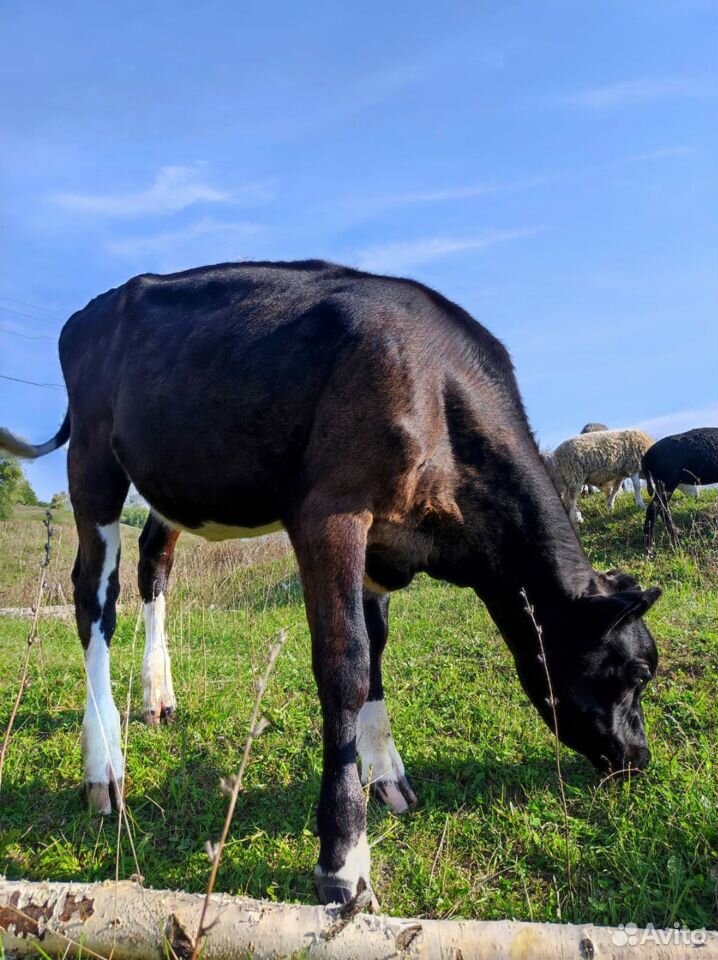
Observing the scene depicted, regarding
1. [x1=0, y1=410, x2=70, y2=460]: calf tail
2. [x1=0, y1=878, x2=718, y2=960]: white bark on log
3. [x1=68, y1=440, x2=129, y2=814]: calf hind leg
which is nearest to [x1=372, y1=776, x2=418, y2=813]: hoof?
[x1=68, y1=440, x2=129, y2=814]: calf hind leg

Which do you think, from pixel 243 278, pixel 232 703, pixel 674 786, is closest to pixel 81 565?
pixel 232 703

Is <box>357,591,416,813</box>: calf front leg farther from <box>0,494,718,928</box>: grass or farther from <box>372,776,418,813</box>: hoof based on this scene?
<box>0,494,718,928</box>: grass

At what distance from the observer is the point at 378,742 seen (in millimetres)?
4160

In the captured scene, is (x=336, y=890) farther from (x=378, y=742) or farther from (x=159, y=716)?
(x=159, y=716)

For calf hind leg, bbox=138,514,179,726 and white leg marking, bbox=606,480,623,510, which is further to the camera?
white leg marking, bbox=606,480,623,510

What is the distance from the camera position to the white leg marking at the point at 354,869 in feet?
9.53

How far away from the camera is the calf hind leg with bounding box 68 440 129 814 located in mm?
4262

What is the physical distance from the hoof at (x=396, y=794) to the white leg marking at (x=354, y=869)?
985mm

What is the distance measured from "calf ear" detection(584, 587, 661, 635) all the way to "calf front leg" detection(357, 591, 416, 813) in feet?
3.92

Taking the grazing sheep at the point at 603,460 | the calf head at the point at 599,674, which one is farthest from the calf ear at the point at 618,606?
the grazing sheep at the point at 603,460

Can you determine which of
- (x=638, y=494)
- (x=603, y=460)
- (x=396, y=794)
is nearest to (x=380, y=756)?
(x=396, y=794)

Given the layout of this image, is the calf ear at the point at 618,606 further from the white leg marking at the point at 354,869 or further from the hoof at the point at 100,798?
the hoof at the point at 100,798

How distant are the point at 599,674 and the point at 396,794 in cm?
122

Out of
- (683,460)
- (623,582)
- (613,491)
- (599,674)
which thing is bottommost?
(599,674)
